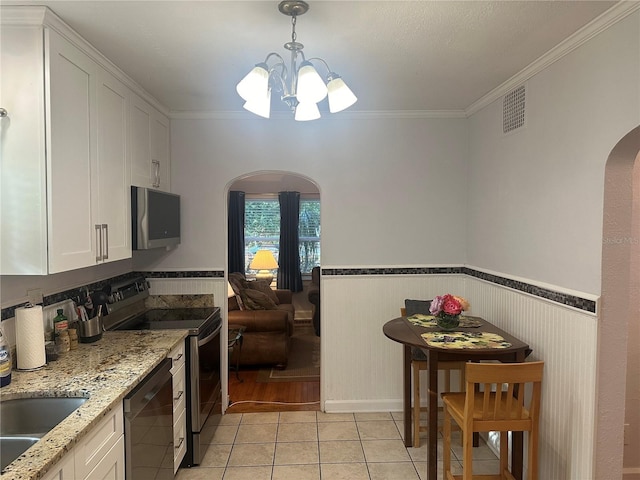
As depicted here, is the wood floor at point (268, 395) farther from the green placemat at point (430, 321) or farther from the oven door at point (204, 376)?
the green placemat at point (430, 321)

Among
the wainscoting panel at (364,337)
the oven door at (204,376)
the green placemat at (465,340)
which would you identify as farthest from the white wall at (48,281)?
the green placemat at (465,340)

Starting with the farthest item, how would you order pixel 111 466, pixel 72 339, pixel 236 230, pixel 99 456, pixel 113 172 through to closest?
1. pixel 236 230
2. pixel 113 172
3. pixel 72 339
4. pixel 111 466
5. pixel 99 456

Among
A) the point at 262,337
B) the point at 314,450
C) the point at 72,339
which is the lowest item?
the point at 314,450

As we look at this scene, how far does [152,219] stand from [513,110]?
97.0 inches

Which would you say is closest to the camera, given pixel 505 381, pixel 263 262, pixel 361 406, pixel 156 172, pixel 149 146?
pixel 505 381

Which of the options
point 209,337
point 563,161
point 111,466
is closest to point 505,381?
point 563,161

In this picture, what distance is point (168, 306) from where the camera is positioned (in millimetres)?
3447

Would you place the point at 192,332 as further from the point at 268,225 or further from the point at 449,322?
the point at 268,225

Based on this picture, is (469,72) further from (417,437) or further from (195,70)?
(417,437)

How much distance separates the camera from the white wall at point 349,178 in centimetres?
342

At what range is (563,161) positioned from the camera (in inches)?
86.7

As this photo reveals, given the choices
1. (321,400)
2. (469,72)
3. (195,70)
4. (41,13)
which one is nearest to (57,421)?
(41,13)

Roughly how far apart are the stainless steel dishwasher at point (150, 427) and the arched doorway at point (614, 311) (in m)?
2.11

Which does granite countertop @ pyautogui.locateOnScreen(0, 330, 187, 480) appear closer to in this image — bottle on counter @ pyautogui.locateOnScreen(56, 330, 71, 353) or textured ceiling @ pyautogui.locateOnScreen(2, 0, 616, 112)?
bottle on counter @ pyautogui.locateOnScreen(56, 330, 71, 353)
